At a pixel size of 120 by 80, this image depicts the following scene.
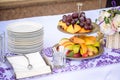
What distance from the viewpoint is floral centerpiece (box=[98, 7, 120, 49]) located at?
124 centimetres

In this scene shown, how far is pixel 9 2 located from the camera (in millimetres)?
2916

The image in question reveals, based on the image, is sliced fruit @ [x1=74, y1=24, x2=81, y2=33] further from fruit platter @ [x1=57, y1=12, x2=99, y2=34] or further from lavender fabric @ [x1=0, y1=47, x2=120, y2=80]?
lavender fabric @ [x1=0, y1=47, x2=120, y2=80]

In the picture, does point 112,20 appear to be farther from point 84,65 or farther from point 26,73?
point 26,73

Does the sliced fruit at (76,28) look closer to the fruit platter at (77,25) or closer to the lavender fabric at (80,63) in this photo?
the fruit platter at (77,25)

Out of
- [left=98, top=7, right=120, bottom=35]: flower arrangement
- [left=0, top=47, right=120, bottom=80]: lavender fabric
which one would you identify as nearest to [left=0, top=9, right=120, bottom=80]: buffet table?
[left=0, top=47, right=120, bottom=80]: lavender fabric

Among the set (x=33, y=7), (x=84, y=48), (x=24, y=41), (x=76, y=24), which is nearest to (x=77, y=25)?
(x=76, y=24)

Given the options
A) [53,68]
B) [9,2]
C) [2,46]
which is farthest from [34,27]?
[9,2]

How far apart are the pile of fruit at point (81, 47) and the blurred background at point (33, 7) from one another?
1.77 metres

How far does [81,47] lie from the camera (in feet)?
3.92

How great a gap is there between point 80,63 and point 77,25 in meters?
0.18

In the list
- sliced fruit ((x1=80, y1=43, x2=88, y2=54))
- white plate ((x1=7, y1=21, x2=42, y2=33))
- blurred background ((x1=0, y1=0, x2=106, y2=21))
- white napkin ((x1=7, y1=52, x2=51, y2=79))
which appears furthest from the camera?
blurred background ((x1=0, y1=0, x2=106, y2=21))

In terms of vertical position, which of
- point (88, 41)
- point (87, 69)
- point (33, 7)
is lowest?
point (87, 69)

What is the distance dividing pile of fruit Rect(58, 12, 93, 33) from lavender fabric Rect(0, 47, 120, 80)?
134 millimetres

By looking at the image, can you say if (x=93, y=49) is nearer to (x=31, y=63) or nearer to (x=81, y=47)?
(x=81, y=47)
